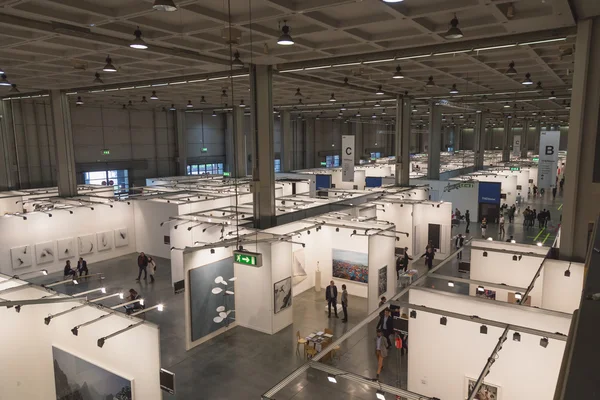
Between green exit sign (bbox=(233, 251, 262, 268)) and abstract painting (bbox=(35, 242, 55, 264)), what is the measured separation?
10.3m

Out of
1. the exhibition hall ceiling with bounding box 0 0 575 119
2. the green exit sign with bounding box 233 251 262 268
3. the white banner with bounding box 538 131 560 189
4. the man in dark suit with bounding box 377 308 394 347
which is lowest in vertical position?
the man in dark suit with bounding box 377 308 394 347

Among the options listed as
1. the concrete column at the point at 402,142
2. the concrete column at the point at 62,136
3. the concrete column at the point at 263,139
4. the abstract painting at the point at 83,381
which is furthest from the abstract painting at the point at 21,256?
the concrete column at the point at 402,142

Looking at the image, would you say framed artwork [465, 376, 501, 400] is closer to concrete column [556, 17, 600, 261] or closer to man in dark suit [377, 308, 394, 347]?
man in dark suit [377, 308, 394, 347]

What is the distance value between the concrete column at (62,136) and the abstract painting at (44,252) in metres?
3.94

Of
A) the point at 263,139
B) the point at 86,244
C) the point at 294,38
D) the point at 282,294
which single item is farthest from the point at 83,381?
the point at 86,244

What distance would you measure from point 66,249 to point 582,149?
17.6 meters

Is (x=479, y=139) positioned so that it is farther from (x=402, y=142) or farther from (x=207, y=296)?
(x=207, y=296)

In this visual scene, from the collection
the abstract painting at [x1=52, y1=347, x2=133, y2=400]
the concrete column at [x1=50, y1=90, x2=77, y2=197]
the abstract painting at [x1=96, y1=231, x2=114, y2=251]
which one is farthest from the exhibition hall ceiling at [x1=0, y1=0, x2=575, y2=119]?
the abstract painting at [x1=96, y1=231, x2=114, y2=251]

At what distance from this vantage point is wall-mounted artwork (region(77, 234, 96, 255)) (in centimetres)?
1828

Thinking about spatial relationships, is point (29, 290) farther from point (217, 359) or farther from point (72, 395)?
point (217, 359)

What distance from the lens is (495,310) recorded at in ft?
24.5

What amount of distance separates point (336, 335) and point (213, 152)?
28.2 metres

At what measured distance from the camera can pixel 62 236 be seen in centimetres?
1762

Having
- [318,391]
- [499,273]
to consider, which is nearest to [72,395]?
[318,391]
